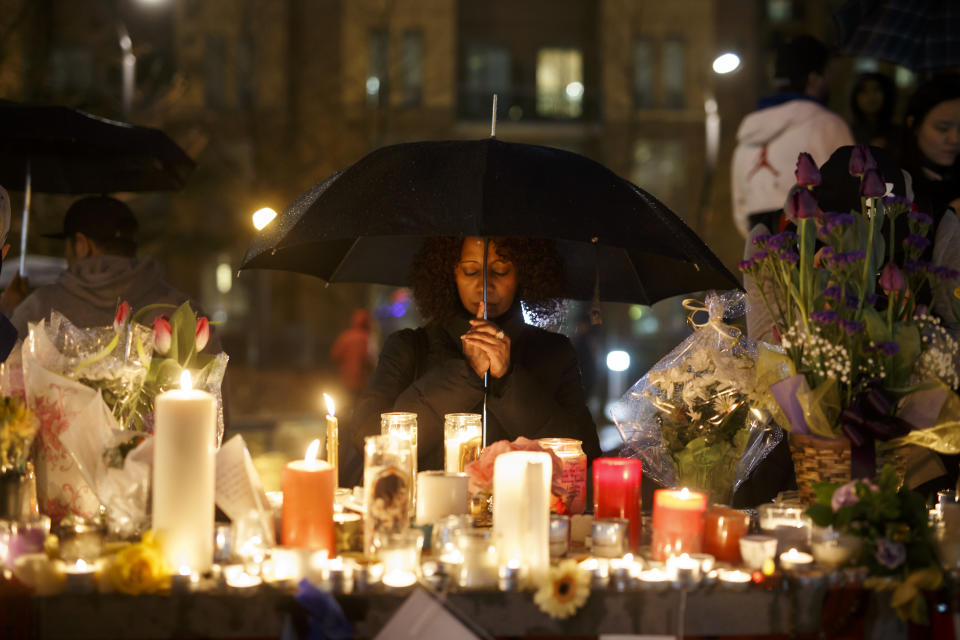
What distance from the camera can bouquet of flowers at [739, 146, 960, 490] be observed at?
91.2 inches

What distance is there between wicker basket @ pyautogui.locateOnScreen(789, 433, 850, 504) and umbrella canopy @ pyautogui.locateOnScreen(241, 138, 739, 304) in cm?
57

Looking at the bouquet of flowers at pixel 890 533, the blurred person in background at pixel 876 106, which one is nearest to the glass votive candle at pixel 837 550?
the bouquet of flowers at pixel 890 533

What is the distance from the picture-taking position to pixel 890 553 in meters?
2.08

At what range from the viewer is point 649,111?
2650cm

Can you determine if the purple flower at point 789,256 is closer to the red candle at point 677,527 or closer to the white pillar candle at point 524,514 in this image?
the red candle at point 677,527

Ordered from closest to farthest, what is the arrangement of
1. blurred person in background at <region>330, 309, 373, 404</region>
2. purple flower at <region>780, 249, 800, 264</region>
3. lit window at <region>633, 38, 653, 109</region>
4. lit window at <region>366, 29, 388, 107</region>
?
purple flower at <region>780, 249, 800, 264</region> < blurred person in background at <region>330, 309, 373, 404</region> < lit window at <region>366, 29, 388, 107</region> < lit window at <region>633, 38, 653, 109</region>

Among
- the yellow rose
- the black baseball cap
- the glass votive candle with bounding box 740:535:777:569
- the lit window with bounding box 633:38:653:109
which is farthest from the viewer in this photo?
the lit window with bounding box 633:38:653:109

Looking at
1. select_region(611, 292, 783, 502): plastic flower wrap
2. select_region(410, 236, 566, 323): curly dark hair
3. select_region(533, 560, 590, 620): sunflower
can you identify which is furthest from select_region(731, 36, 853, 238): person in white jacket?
select_region(533, 560, 590, 620): sunflower

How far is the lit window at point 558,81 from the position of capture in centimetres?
Result: 2683

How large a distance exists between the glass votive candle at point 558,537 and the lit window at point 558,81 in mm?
25196

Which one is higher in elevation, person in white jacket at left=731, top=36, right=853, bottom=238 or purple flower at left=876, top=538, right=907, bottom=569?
person in white jacket at left=731, top=36, right=853, bottom=238

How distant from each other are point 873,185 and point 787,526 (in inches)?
31.1

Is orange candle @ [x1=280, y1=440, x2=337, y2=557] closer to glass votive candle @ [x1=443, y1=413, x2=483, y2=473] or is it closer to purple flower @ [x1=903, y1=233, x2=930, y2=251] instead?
glass votive candle @ [x1=443, y1=413, x2=483, y2=473]

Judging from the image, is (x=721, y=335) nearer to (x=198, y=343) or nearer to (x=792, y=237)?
(x=792, y=237)
